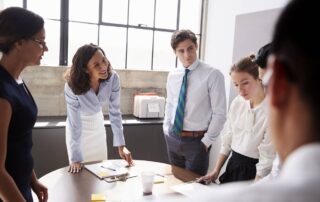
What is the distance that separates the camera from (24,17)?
1.28 m

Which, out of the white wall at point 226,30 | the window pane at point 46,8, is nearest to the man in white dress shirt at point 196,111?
the white wall at point 226,30

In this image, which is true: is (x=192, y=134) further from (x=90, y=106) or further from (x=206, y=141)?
(x=90, y=106)

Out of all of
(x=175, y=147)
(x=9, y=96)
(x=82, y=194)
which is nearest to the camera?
(x=9, y=96)

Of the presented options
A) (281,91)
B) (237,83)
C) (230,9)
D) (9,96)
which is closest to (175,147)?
(237,83)

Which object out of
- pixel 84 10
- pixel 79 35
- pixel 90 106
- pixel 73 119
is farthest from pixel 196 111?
pixel 84 10

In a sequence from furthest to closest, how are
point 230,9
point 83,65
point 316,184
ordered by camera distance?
point 230,9 < point 83,65 < point 316,184

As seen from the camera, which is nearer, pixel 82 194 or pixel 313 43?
pixel 313 43

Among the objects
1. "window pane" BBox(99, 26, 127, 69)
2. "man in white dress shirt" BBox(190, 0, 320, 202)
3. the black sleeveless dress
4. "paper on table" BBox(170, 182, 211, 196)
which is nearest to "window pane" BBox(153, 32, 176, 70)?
"window pane" BBox(99, 26, 127, 69)

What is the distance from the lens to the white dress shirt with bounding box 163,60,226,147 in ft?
7.98

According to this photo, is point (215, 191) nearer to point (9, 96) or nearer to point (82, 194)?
point (9, 96)

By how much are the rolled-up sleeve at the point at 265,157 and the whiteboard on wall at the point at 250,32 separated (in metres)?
1.46

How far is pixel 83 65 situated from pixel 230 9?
2.05 m

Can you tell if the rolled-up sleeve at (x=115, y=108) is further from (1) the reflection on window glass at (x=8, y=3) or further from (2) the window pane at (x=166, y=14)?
(2) the window pane at (x=166, y=14)

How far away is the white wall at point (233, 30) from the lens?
3029mm
